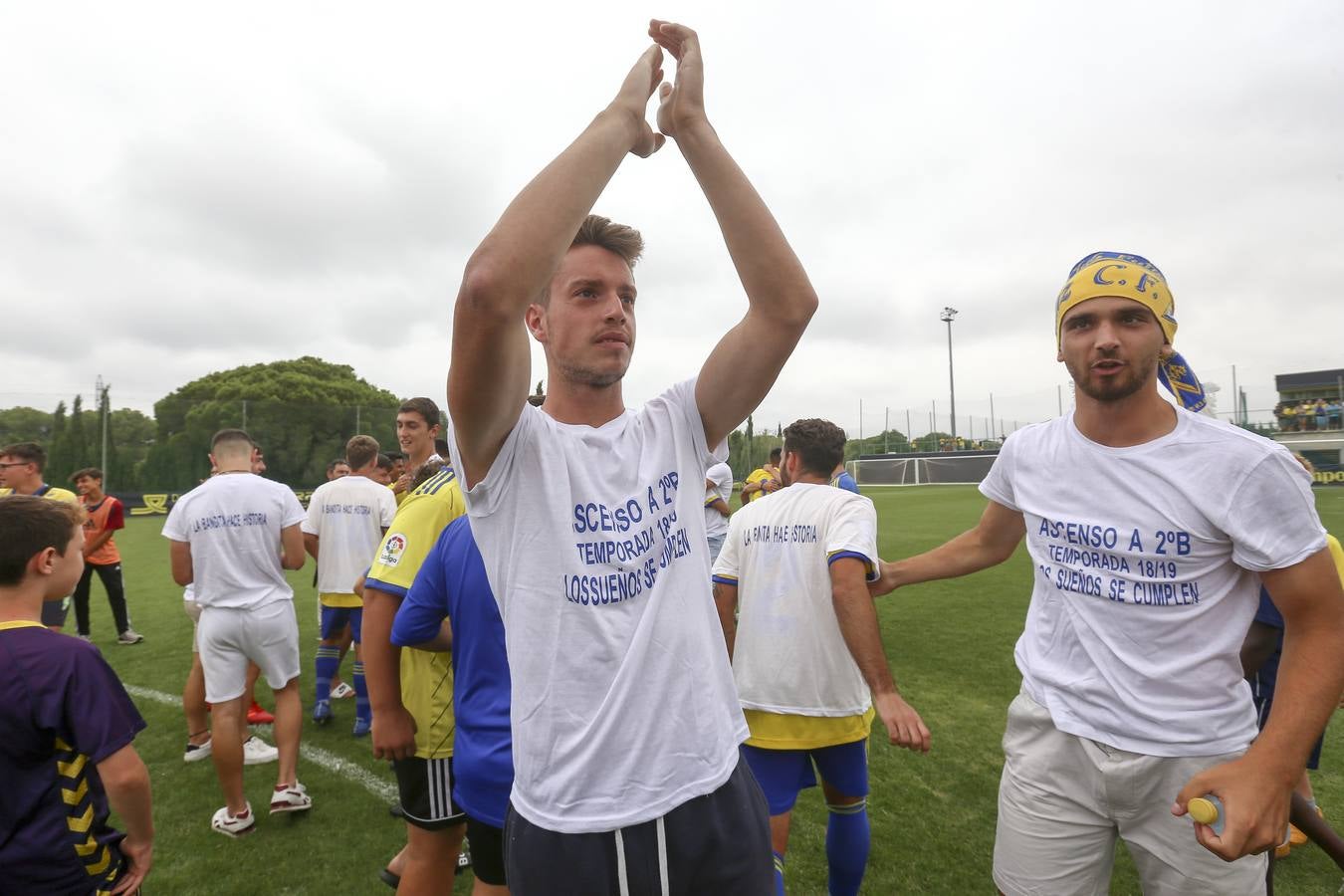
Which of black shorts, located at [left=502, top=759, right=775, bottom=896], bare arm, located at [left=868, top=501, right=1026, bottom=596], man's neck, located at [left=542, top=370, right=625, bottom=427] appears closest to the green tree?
bare arm, located at [left=868, top=501, right=1026, bottom=596]

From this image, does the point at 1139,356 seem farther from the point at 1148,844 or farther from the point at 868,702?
the point at 868,702

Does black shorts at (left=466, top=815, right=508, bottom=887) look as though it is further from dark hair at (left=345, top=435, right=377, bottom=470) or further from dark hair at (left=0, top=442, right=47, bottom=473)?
dark hair at (left=0, top=442, right=47, bottom=473)

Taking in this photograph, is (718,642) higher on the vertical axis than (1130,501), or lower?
lower

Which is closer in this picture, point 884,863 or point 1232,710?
point 1232,710

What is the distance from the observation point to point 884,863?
3840mm

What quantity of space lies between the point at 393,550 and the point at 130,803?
3.82 feet

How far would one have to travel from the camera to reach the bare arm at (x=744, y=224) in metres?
1.59

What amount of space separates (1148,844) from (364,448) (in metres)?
6.40

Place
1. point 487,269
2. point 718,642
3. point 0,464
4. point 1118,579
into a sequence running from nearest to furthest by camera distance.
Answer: point 487,269 < point 718,642 < point 1118,579 < point 0,464

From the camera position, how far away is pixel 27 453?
6.39m

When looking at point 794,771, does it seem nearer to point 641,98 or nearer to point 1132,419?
point 1132,419

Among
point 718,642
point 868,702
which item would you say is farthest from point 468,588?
point 868,702

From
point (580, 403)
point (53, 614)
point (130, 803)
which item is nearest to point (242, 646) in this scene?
point (130, 803)

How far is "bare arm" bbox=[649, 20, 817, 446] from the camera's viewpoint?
159 cm
